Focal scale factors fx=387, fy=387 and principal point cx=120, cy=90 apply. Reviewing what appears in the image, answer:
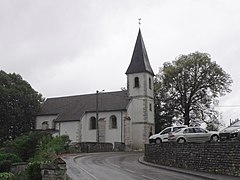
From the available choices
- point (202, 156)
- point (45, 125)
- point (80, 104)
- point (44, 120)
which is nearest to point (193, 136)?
point (202, 156)

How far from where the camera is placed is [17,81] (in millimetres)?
64812

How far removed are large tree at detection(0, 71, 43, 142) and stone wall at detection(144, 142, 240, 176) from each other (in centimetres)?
3670

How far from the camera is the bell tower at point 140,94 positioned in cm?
6094

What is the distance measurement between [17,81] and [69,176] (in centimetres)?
4774

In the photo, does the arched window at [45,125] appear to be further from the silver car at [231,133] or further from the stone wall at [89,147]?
the silver car at [231,133]

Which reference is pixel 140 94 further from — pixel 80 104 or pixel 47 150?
pixel 47 150

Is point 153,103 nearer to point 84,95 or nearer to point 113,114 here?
point 113,114

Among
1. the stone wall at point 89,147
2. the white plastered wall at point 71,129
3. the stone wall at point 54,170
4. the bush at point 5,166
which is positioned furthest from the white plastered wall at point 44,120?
the stone wall at point 54,170

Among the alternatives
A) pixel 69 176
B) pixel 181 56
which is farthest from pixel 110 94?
pixel 69 176

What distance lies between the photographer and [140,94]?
204 feet

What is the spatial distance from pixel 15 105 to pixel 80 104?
37.2ft

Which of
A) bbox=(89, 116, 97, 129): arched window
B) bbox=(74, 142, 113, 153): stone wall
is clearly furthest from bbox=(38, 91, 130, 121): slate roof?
bbox=(74, 142, 113, 153): stone wall

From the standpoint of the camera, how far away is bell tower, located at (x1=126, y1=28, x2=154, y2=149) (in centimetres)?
6094

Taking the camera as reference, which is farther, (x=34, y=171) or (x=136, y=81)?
(x=136, y=81)
